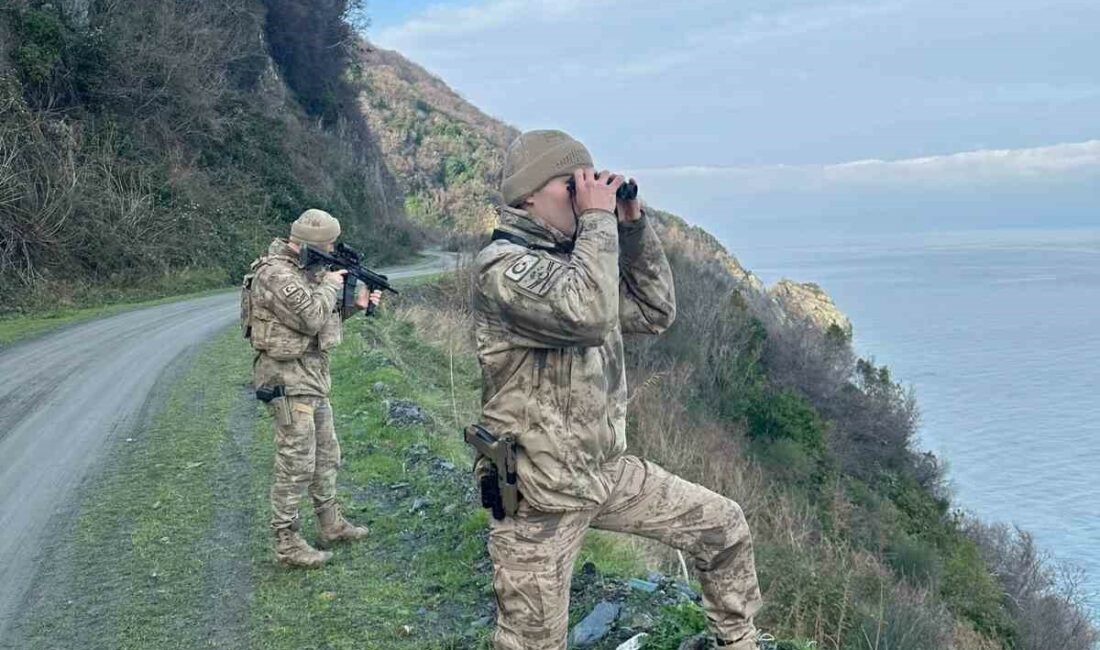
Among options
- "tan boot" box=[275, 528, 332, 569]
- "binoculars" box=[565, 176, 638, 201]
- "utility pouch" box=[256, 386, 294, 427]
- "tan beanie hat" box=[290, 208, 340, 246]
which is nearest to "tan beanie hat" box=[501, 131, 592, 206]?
"binoculars" box=[565, 176, 638, 201]

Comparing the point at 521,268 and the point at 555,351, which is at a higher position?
the point at 521,268

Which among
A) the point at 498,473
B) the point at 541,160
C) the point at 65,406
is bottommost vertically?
the point at 65,406

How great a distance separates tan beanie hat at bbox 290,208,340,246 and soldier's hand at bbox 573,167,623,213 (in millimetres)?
2898

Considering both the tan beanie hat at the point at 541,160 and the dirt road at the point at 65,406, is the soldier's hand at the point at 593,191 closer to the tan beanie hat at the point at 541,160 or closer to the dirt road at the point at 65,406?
the tan beanie hat at the point at 541,160

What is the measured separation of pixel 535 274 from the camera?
2.82 metres

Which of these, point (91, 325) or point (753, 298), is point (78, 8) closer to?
point (91, 325)

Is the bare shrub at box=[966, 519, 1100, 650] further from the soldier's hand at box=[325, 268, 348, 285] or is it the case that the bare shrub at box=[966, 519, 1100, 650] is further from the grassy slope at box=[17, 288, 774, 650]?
the soldier's hand at box=[325, 268, 348, 285]

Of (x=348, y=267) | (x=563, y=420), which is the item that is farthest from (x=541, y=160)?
(x=348, y=267)

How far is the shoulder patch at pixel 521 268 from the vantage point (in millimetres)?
2832

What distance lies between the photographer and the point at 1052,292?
67500 mm

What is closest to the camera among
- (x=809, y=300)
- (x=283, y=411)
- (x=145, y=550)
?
(x=283, y=411)

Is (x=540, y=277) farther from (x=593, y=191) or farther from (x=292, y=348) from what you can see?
(x=292, y=348)

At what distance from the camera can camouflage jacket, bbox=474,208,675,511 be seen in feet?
9.19

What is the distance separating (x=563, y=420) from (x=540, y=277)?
1.62ft
